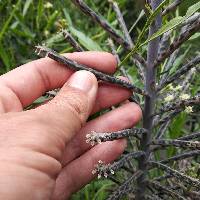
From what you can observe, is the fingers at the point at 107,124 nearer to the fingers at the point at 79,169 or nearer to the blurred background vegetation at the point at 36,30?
the fingers at the point at 79,169

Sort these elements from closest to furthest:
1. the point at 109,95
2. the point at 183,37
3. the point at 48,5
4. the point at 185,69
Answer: the point at 183,37 → the point at 185,69 → the point at 109,95 → the point at 48,5

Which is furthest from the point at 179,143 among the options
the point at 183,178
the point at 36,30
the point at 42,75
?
the point at 36,30

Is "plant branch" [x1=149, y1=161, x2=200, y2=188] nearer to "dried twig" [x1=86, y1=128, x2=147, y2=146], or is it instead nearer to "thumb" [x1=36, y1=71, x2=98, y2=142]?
"dried twig" [x1=86, y1=128, x2=147, y2=146]

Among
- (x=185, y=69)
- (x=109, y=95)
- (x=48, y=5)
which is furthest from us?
(x=48, y=5)

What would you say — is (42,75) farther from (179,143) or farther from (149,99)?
(179,143)

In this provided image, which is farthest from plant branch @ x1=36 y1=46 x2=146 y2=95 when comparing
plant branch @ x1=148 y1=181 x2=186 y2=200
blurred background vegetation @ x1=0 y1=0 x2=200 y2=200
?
blurred background vegetation @ x1=0 y1=0 x2=200 y2=200

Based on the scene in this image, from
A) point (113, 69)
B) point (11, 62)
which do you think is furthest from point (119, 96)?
point (11, 62)
